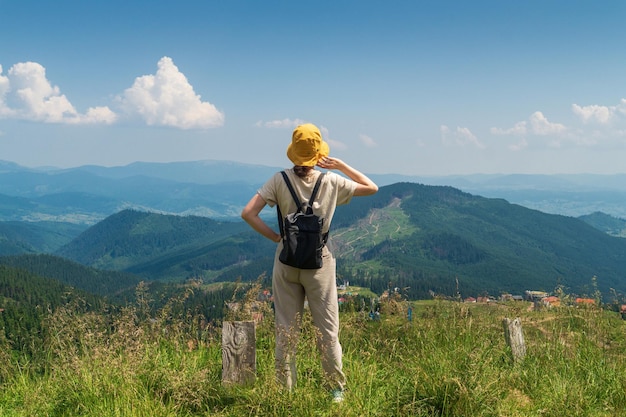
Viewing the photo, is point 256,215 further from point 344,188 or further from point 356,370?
point 356,370

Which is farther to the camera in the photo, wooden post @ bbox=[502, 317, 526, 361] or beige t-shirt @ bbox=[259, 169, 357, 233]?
wooden post @ bbox=[502, 317, 526, 361]

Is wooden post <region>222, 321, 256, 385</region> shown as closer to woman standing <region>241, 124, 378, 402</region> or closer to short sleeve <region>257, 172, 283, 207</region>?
woman standing <region>241, 124, 378, 402</region>

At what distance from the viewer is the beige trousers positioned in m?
4.50

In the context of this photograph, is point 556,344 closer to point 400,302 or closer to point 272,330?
point 400,302

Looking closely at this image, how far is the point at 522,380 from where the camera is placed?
16.0ft

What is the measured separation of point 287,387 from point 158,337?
2332mm

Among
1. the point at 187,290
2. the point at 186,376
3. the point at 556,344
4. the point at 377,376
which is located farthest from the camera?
the point at 187,290

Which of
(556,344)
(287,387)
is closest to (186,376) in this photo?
(287,387)

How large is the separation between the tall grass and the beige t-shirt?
4.51ft

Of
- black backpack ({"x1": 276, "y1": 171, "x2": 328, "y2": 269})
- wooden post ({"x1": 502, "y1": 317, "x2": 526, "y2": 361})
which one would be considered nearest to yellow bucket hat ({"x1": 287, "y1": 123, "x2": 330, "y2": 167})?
black backpack ({"x1": 276, "y1": 171, "x2": 328, "y2": 269})

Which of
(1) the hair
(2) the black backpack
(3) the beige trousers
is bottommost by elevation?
(3) the beige trousers

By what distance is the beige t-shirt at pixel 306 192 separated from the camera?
4523 millimetres

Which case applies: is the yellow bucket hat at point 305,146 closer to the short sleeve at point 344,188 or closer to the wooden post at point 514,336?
the short sleeve at point 344,188

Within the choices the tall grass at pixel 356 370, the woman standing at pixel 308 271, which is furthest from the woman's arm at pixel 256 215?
the tall grass at pixel 356 370
